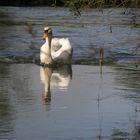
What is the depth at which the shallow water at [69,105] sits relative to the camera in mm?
10633

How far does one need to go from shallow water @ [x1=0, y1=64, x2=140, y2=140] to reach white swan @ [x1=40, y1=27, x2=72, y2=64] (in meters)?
2.13

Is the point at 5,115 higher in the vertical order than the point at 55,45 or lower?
higher

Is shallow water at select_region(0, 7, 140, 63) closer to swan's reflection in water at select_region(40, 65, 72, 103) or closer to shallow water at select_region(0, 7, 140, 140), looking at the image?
shallow water at select_region(0, 7, 140, 140)

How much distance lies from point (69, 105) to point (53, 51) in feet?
30.1

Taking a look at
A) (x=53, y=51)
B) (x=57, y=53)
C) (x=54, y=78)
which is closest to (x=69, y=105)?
(x=54, y=78)

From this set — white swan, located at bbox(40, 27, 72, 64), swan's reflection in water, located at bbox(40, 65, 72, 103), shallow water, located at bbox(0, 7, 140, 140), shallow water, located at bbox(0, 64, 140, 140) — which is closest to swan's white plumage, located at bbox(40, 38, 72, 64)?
white swan, located at bbox(40, 27, 72, 64)

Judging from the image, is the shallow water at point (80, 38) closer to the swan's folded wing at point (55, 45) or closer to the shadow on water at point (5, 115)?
the swan's folded wing at point (55, 45)

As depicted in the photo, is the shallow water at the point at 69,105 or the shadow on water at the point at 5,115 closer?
the shadow on water at the point at 5,115

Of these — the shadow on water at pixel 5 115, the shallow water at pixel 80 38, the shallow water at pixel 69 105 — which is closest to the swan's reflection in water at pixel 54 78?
the shallow water at pixel 69 105

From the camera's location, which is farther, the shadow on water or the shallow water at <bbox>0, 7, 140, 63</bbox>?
the shallow water at <bbox>0, 7, 140, 63</bbox>

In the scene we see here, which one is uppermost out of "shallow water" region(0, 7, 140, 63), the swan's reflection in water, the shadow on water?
the shadow on water

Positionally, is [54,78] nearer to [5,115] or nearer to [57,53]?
[57,53]

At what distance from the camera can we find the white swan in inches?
830

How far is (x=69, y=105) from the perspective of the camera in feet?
42.5
